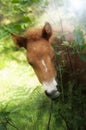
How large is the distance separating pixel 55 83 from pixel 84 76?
1.84ft

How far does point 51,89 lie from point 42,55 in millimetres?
448

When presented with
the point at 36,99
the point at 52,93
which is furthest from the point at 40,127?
the point at 52,93

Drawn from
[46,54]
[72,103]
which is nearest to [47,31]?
[46,54]

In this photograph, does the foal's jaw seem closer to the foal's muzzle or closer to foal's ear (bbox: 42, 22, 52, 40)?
the foal's muzzle

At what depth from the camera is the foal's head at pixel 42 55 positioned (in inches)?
137

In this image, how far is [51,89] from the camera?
11.1ft

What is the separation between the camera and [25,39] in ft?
12.7

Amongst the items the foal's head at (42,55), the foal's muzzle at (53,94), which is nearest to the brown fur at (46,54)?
the foal's head at (42,55)

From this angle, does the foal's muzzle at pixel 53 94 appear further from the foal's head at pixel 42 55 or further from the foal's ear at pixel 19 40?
the foal's ear at pixel 19 40

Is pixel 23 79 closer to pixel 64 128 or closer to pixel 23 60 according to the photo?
pixel 23 60

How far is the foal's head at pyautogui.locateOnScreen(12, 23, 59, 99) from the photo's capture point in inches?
137

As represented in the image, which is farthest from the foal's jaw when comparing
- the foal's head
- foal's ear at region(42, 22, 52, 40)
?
foal's ear at region(42, 22, 52, 40)

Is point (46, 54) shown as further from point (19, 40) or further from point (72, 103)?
point (72, 103)

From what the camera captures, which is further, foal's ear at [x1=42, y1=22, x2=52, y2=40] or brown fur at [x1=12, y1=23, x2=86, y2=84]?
foal's ear at [x1=42, y1=22, x2=52, y2=40]
